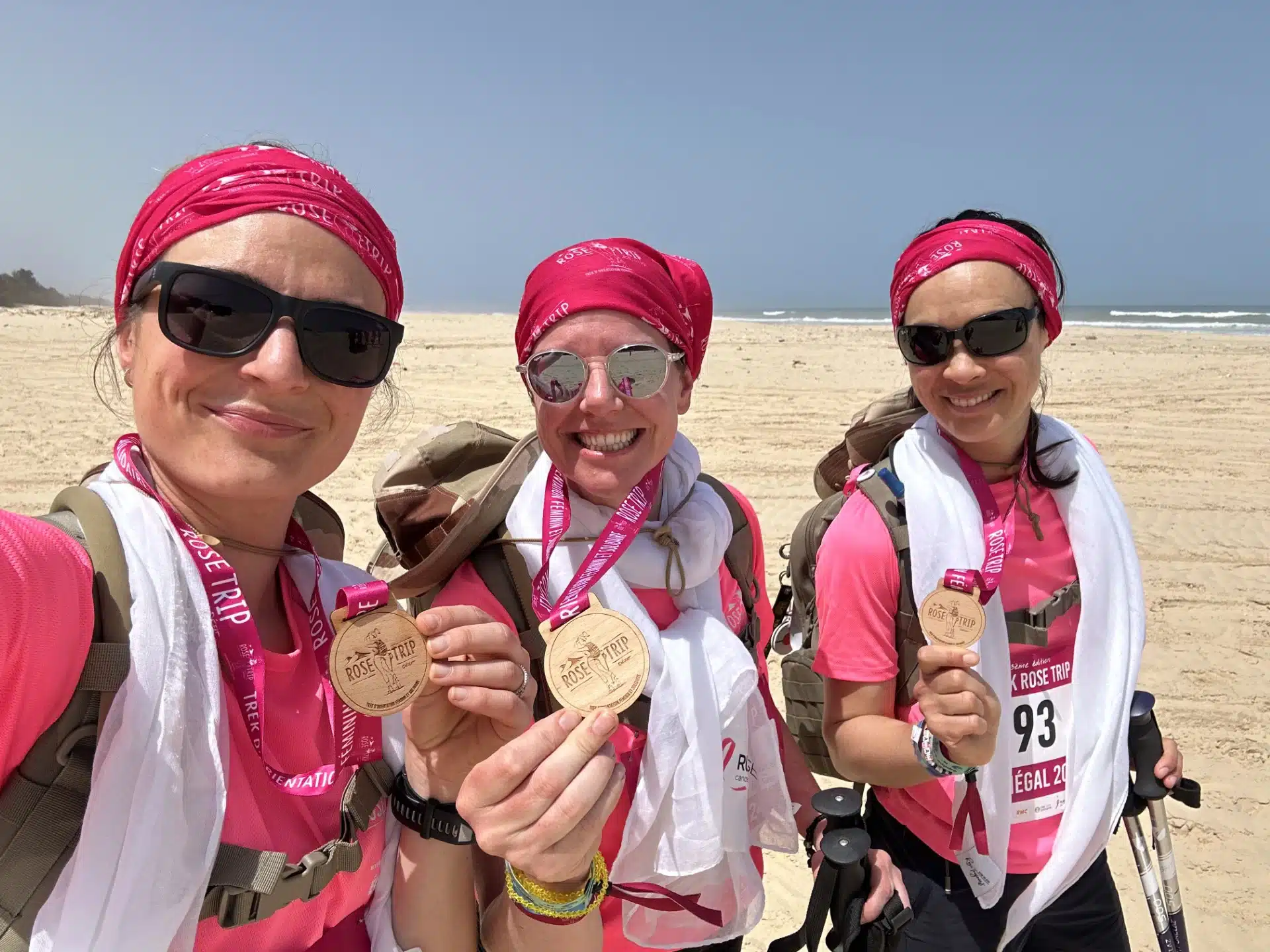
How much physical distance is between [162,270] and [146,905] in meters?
1.08

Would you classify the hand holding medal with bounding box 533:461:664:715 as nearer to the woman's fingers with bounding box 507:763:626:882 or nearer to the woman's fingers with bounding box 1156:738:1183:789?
the woman's fingers with bounding box 507:763:626:882

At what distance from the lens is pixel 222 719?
131 centimetres

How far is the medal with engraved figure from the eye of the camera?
1.33 meters

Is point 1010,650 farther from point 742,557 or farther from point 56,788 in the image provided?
point 56,788

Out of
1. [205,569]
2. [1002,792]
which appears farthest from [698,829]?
[205,569]

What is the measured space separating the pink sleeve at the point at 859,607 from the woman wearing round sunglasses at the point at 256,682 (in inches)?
38.2

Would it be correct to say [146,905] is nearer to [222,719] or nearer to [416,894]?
[222,719]

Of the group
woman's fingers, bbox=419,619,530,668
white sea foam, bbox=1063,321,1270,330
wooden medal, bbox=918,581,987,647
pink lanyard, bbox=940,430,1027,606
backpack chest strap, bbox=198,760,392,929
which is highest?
white sea foam, bbox=1063,321,1270,330

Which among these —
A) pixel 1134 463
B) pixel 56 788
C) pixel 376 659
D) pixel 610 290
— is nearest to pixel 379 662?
pixel 376 659

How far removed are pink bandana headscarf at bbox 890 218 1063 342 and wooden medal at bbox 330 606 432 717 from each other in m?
1.90

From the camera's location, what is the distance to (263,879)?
1.27m

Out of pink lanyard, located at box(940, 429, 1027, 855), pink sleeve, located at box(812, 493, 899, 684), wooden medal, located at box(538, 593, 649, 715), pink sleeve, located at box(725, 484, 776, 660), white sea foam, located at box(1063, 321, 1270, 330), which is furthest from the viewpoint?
white sea foam, located at box(1063, 321, 1270, 330)

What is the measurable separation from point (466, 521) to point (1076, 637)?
1890 millimetres

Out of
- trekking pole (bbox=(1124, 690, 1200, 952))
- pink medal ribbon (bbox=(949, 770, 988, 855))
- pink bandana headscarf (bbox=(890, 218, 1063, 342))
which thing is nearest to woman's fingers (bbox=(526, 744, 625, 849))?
pink medal ribbon (bbox=(949, 770, 988, 855))
